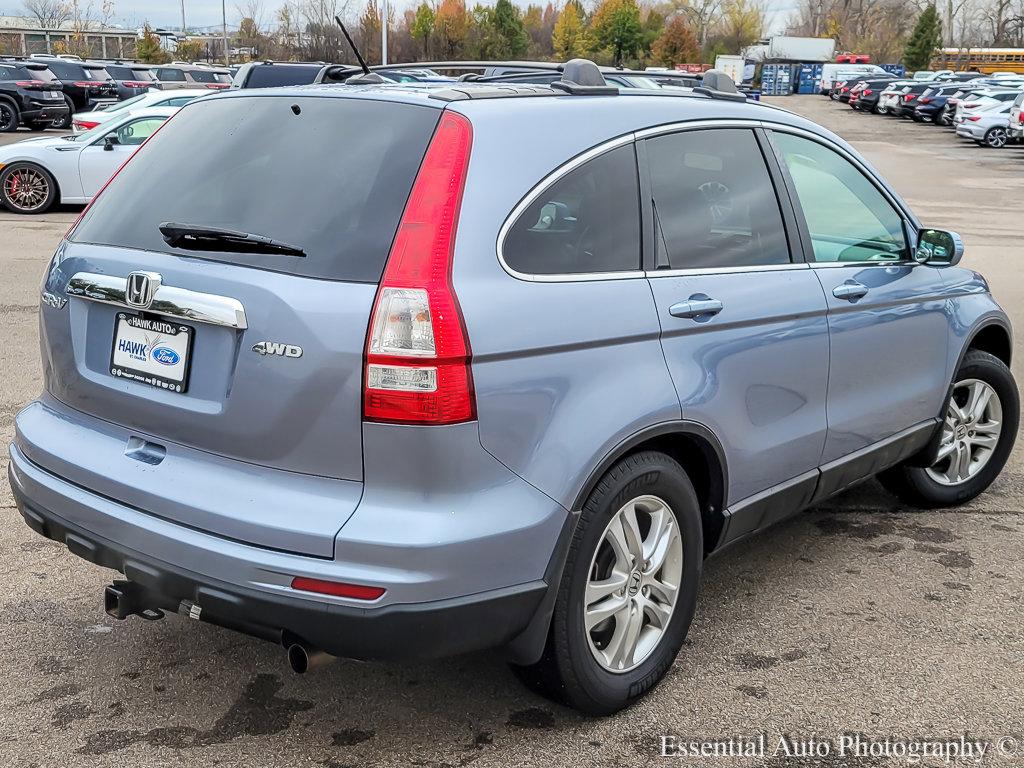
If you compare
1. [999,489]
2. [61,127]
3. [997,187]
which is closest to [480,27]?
[61,127]

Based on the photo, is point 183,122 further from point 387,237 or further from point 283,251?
point 387,237

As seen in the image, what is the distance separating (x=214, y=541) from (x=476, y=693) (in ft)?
3.49

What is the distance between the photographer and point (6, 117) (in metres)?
29.2

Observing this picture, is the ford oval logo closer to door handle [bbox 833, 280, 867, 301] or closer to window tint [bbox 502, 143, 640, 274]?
window tint [bbox 502, 143, 640, 274]

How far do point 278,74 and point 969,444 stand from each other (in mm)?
11224

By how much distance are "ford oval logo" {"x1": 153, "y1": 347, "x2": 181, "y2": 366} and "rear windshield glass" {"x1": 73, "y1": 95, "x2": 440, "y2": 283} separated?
0.27 metres

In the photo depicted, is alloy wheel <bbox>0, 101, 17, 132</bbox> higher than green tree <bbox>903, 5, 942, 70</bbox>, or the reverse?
green tree <bbox>903, 5, 942, 70</bbox>

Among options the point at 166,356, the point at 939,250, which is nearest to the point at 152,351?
the point at 166,356

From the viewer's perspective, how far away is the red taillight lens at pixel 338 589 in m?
2.59

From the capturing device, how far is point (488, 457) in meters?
2.68

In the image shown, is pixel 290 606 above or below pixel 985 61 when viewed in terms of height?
below

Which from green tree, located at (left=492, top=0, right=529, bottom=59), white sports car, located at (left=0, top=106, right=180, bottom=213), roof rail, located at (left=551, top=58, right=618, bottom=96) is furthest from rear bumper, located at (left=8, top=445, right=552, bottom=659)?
green tree, located at (left=492, top=0, right=529, bottom=59)

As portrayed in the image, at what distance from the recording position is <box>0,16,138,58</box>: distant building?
97.8m

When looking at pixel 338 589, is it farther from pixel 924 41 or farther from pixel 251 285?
pixel 924 41
